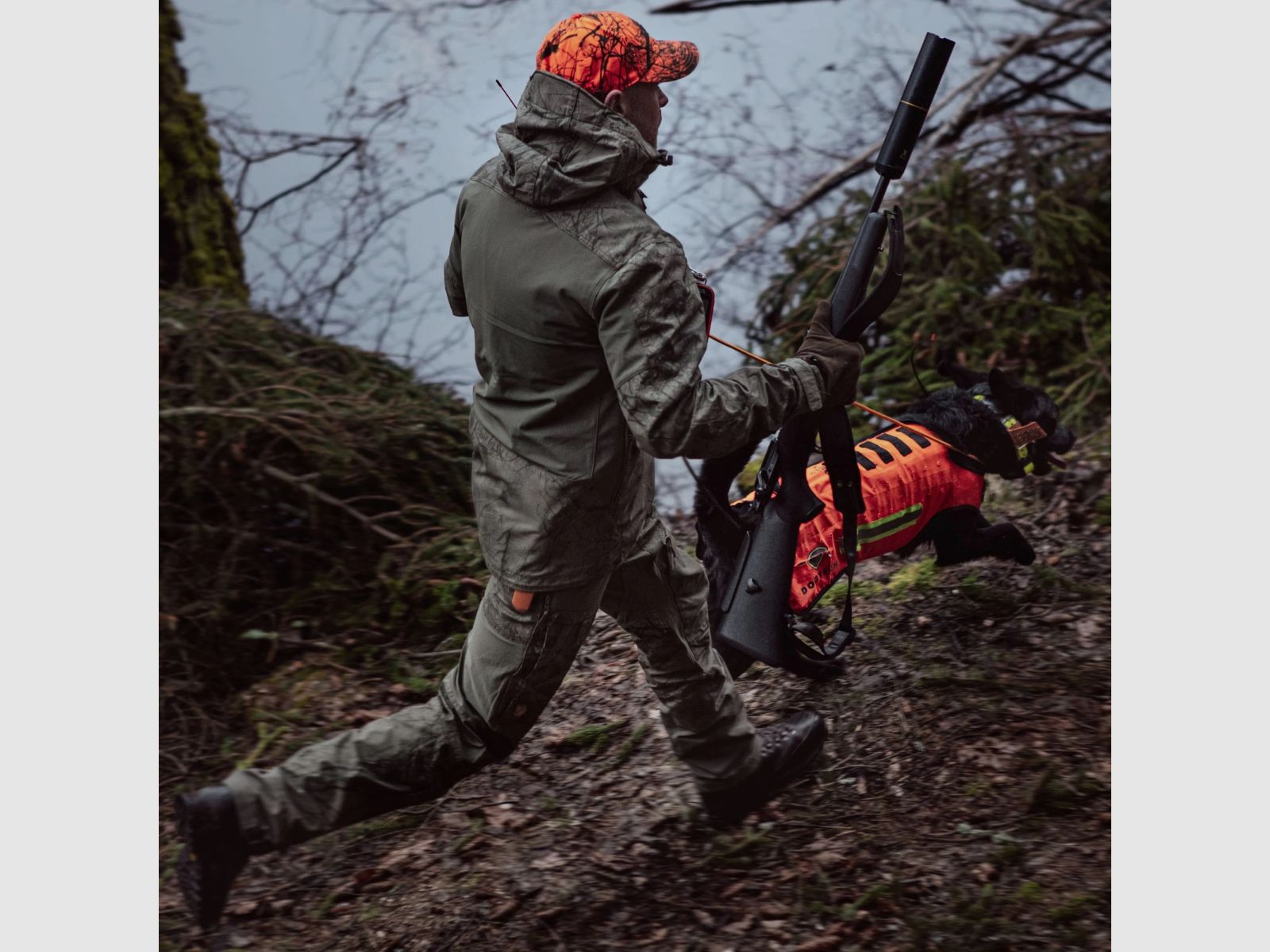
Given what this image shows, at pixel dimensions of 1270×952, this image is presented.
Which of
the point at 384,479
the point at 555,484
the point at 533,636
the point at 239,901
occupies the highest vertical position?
the point at 384,479

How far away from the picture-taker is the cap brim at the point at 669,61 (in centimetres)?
229

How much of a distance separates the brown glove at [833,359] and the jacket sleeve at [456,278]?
28.2 inches

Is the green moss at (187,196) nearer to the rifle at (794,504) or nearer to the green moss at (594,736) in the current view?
the green moss at (594,736)

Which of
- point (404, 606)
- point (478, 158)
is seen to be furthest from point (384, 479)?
point (478, 158)

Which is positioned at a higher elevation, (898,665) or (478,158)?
(478,158)

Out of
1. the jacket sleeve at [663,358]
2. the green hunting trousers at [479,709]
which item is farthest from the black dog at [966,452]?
the jacket sleeve at [663,358]

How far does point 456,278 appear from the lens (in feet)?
8.51

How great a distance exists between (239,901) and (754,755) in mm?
1244

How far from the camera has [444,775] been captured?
100 inches

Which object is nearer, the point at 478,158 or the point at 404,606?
the point at 404,606

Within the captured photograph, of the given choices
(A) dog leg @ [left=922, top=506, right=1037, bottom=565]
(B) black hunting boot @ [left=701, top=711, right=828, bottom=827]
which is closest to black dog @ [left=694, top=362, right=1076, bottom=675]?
(A) dog leg @ [left=922, top=506, right=1037, bottom=565]

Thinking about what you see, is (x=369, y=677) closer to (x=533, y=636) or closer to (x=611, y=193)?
(x=533, y=636)

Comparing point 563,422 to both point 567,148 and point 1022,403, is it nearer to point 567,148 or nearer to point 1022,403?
point 567,148

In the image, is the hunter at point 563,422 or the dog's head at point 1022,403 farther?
the dog's head at point 1022,403
